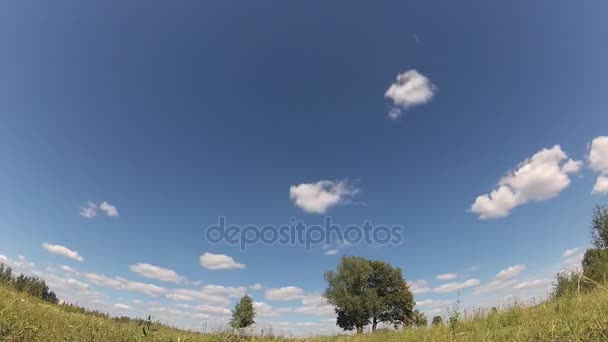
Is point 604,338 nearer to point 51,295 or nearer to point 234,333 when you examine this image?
point 234,333

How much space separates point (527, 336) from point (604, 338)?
2592 mm

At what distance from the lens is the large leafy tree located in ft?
215

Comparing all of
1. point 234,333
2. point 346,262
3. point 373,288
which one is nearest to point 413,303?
point 373,288

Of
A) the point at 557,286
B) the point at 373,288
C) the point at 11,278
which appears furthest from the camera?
the point at 373,288

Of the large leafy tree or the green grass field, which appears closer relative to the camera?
the green grass field

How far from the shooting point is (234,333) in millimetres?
10383

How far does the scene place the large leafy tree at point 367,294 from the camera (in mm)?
65438

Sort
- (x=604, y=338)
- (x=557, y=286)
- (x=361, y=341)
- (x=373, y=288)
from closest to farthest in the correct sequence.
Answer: (x=604, y=338) → (x=361, y=341) → (x=557, y=286) → (x=373, y=288)

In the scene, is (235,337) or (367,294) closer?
(235,337)

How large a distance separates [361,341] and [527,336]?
18.8 feet

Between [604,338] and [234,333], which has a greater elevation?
[604,338]

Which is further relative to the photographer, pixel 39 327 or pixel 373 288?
pixel 373 288

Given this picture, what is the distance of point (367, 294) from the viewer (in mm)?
66188

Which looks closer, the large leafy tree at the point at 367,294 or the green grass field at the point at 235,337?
the green grass field at the point at 235,337
